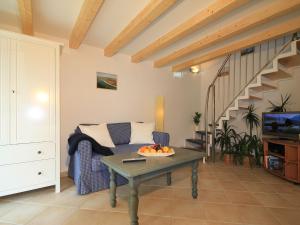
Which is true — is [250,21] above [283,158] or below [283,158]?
above

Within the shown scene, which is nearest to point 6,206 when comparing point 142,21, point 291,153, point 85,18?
point 85,18

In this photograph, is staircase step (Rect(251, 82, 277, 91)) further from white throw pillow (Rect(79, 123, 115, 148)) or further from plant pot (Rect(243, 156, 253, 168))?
white throw pillow (Rect(79, 123, 115, 148))

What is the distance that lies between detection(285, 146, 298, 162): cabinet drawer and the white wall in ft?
8.08

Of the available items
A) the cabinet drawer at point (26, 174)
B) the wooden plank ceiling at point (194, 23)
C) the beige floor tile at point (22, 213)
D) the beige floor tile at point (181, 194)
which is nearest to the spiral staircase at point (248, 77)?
the wooden plank ceiling at point (194, 23)

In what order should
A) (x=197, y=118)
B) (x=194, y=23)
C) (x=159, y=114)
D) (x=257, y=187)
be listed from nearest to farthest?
(x=194, y=23)
(x=257, y=187)
(x=159, y=114)
(x=197, y=118)

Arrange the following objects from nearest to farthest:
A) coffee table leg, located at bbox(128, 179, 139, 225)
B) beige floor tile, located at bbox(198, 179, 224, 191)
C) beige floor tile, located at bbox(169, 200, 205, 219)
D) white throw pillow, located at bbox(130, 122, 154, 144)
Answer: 1. coffee table leg, located at bbox(128, 179, 139, 225)
2. beige floor tile, located at bbox(169, 200, 205, 219)
3. beige floor tile, located at bbox(198, 179, 224, 191)
4. white throw pillow, located at bbox(130, 122, 154, 144)

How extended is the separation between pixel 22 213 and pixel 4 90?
1.34m

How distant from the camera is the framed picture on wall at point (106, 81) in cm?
328

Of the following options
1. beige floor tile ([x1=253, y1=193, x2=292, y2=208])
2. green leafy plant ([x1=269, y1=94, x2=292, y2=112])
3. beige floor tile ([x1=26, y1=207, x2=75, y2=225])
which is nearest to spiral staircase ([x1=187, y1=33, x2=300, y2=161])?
green leafy plant ([x1=269, y1=94, x2=292, y2=112])

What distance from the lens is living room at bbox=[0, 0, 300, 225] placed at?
179cm

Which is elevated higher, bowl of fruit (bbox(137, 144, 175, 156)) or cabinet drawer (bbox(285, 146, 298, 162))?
bowl of fruit (bbox(137, 144, 175, 156))

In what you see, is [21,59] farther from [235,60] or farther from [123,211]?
[235,60]

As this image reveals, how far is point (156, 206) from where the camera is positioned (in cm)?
189

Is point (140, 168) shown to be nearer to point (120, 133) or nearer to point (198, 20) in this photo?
point (120, 133)
